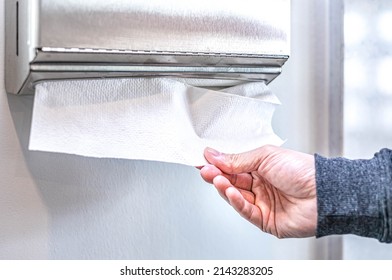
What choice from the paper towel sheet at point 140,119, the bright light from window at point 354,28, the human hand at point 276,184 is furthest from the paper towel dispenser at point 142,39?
the bright light from window at point 354,28

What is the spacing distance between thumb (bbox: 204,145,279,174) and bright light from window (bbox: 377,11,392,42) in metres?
0.39

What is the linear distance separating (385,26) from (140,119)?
568 mm

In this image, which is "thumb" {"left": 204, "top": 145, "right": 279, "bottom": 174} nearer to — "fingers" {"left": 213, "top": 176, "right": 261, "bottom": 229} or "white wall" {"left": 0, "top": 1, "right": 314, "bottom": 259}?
"fingers" {"left": 213, "top": 176, "right": 261, "bottom": 229}

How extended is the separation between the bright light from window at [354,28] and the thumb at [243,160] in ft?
1.10

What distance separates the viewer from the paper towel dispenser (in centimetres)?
49

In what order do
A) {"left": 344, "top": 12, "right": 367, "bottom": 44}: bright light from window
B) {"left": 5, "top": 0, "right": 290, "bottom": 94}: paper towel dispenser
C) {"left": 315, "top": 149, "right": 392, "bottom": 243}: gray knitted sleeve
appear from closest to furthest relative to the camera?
{"left": 5, "top": 0, "right": 290, "bottom": 94}: paper towel dispenser < {"left": 315, "top": 149, "right": 392, "bottom": 243}: gray knitted sleeve < {"left": 344, "top": 12, "right": 367, "bottom": 44}: bright light from window

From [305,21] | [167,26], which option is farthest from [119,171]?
[305,21]

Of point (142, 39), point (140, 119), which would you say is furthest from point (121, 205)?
point (142, 39)

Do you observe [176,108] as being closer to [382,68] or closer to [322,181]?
[322,181]

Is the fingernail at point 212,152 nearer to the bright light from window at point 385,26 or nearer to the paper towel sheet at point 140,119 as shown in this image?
the paper towel sheet at point 140,119

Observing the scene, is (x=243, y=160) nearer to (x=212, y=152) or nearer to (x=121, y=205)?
Answer: (x=212, y=152)

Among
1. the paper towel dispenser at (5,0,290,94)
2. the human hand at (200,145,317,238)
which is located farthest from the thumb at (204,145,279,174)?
the paper towel dispenser at (5,0,290,94)

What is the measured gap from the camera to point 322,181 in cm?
65

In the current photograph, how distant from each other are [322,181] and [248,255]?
0.82 ft
